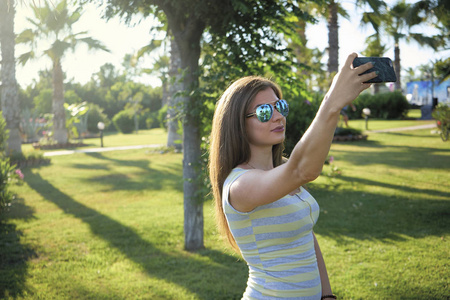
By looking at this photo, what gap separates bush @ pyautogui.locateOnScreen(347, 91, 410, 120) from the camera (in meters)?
31.1

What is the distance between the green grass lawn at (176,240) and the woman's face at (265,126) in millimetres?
1089

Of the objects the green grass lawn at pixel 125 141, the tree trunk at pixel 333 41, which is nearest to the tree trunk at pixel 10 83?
the green grass lawn at pixel 125 141

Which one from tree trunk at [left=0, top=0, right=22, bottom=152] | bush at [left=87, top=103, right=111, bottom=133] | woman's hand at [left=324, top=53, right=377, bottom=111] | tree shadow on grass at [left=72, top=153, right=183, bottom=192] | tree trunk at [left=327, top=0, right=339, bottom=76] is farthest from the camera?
bush at [left=87, top=103, right=111, bottom=133]

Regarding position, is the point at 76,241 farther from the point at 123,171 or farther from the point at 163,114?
the point at 163,114

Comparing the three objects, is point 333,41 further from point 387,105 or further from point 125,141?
point 387,105

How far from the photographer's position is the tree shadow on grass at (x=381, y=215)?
5910mm

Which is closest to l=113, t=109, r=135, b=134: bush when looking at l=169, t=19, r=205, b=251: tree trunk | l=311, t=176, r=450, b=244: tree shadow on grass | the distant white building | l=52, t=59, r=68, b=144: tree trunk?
l=52, t=59, r=68, b=144: tree trunk

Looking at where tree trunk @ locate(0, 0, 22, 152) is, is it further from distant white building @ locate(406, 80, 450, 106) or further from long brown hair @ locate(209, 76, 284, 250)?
distant white building @ locate(406, 80, 450, 106)

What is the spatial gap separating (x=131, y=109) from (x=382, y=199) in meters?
36.0

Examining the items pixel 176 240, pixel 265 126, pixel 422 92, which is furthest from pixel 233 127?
pixel 422 92

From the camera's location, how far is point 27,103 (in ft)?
148

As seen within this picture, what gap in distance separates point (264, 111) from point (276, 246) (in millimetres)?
583

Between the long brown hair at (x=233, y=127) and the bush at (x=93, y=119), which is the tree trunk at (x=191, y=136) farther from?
the bush at (x=93, y=119)

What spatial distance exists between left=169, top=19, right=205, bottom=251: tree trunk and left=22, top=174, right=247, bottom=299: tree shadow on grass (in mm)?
343
